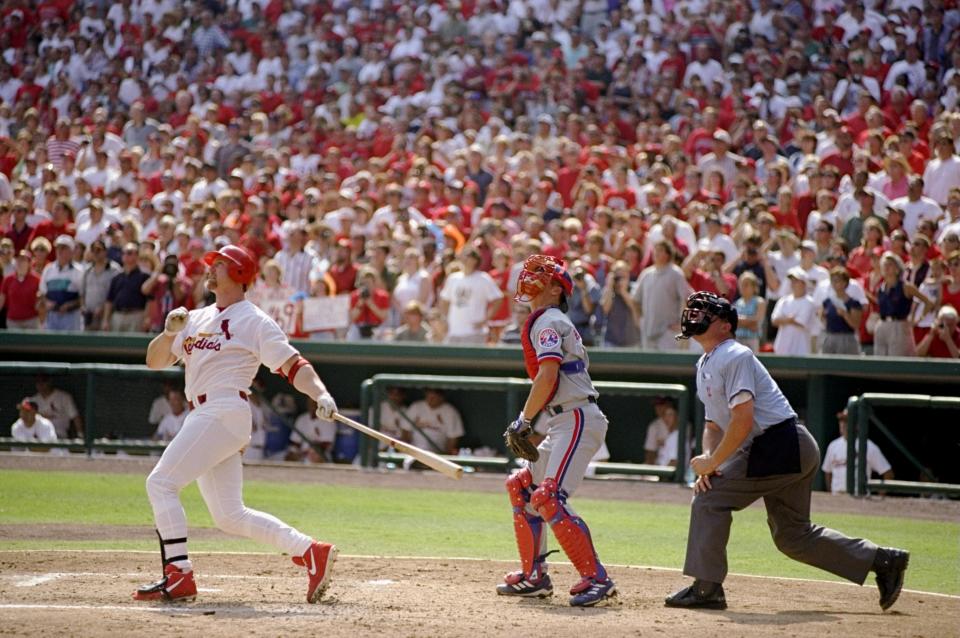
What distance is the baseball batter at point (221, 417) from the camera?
690 centimetres

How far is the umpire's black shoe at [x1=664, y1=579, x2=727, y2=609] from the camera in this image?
712cm

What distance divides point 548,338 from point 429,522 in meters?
4.49

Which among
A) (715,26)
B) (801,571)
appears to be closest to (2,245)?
(715,26)

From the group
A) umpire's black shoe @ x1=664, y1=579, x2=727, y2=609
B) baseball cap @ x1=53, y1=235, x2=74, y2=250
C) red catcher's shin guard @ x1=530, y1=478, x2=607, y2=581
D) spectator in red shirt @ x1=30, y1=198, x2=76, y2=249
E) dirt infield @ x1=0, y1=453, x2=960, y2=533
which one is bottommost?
dirt infield @ x1=0, y1=453, x2=960, y2=533

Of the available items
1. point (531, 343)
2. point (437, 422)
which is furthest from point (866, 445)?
point (531, 343)

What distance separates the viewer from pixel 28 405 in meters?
15.9

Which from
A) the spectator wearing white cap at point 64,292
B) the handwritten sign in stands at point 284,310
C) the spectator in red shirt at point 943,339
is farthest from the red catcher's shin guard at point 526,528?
the spectator wearing white cap at point 64,292

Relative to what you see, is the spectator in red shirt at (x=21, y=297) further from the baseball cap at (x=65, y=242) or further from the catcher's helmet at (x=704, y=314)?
the catcher's helmet at (x=704, y=314)

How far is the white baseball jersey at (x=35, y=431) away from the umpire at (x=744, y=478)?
10.6m

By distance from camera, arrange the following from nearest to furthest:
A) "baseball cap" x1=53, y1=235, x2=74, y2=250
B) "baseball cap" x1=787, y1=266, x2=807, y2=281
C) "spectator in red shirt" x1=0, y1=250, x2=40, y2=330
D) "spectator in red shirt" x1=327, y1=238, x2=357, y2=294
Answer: "baseball cap" x1=787, y1=266, x2=807, y2=281 → "spectator in red shirt" x1=327, y1=238, x2=357, y2=294 → "baseball cap" x1=53, y1=235, x2=74, y2=250 → "spectator in red shirt" x1=0, y1=250, x2=40, y2=330

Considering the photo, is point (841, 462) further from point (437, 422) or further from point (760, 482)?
point (760, 482)

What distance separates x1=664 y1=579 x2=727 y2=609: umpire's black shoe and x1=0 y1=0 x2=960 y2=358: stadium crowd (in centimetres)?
731

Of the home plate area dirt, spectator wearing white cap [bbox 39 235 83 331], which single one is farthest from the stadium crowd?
the home plate area dirt

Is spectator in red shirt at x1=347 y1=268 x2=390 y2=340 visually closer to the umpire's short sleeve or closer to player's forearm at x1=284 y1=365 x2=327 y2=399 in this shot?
player's forearm at x1=284 y1=365 x2=327 y2=399
